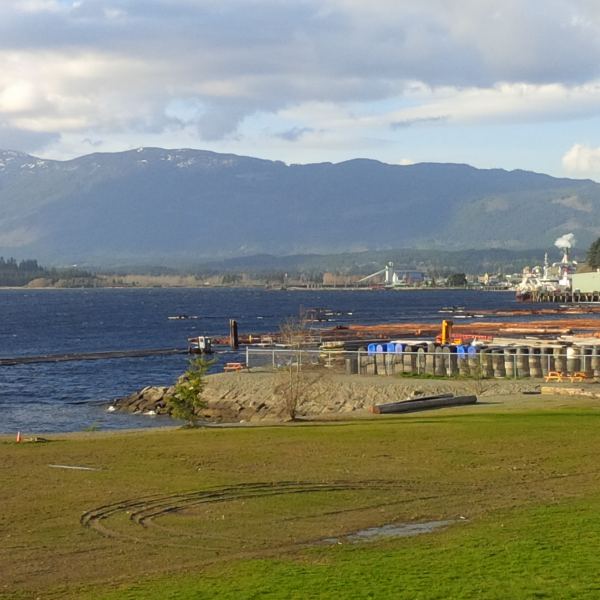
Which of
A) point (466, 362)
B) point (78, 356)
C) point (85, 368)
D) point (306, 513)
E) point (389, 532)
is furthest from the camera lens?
point (78, 356)

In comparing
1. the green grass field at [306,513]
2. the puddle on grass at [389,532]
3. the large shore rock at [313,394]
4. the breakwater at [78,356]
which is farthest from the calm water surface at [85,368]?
the puddle on grass at [389,532]

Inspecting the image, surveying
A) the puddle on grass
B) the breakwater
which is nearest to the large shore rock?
the puddle on grass

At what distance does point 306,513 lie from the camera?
18000mm

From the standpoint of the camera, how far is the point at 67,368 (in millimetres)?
75250

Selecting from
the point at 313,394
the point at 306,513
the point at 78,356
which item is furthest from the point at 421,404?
the point at 78,356

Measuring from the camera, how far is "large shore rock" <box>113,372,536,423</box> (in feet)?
144

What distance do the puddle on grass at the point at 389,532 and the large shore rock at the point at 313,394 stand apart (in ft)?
72.4

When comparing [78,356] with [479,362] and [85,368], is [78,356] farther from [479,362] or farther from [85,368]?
[479,362]

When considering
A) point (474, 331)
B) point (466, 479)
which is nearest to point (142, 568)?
point (466, 479)

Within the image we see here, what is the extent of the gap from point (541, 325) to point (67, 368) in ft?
178

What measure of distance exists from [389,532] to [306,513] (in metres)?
1.82

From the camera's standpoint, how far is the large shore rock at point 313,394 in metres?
44.0

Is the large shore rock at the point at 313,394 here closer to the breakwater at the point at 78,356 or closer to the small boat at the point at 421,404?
the small boat at the point at 421,404

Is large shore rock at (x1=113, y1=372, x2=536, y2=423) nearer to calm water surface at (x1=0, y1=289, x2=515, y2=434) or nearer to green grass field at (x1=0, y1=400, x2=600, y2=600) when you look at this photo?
calm water surface at (x1=0, y1=289, x2=515, y2=434)
